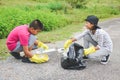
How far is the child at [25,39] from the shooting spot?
6.38 meters

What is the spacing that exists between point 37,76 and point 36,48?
49.6 inches

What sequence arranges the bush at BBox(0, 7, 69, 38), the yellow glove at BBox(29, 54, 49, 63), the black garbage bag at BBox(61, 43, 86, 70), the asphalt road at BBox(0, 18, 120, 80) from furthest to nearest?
the bush at BBox(0, 7, 69, 38)
the yellow glove at BBox(29, 54, 49, 63)
the black garbage bag at BBox(61, 43, 86, 70)
the asphalt road at BBox(0, 18, 120, 80)

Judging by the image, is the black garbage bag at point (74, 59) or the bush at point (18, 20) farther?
the bush at point (18, 20)

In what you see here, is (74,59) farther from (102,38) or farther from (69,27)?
(69,27)

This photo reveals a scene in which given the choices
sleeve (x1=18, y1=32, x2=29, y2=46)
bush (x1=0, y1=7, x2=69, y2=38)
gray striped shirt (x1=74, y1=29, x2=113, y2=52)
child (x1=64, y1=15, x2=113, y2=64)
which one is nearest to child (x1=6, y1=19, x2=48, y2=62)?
sleeve (x1=18, y1=32, x2=29, y2=46)

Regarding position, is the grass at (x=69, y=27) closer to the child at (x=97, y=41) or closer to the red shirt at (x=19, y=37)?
the red shirt at (x=19, y=37)

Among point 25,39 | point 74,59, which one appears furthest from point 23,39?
point 74,59

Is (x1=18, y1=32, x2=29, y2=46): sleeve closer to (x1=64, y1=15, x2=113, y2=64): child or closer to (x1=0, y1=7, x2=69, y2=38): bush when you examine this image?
(x1=64, y1=15, x2=113, y2=64): child

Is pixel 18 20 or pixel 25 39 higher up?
pixel 25 39

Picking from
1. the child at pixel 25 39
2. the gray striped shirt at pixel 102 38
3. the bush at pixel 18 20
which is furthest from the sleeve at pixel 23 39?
the bush at pixel 18 20

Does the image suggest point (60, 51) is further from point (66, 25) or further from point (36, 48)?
point (66, 25)

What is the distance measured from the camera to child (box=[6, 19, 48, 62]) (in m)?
6.38

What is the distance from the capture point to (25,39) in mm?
6371

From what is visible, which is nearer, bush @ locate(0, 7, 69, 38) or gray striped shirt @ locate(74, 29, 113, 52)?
gray striped shirt @ locate(74, 29, 113, 52)
